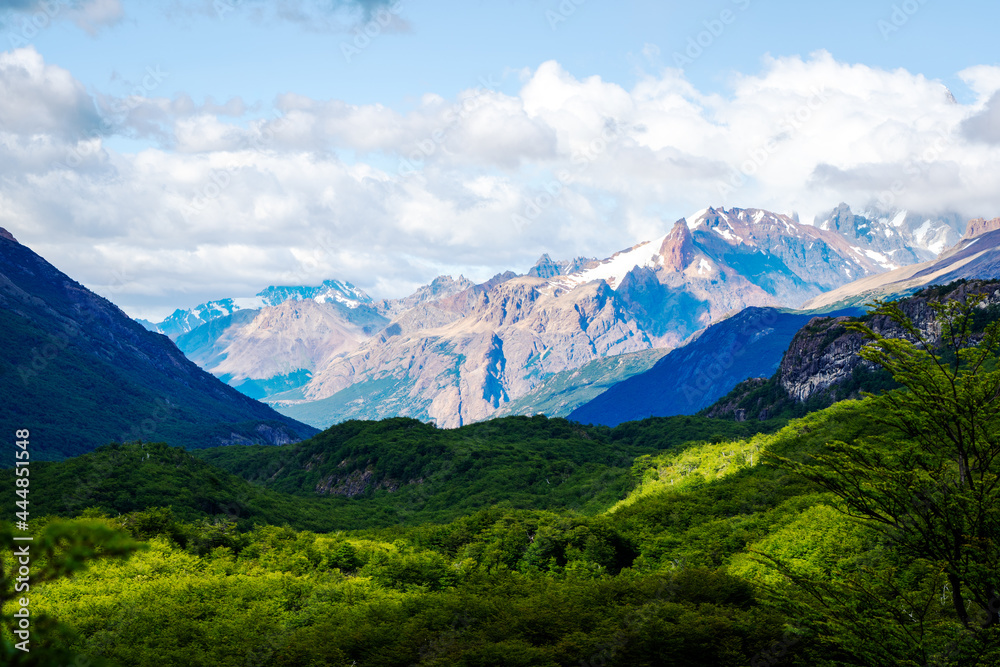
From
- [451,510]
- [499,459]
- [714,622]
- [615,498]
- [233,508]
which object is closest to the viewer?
[714,622]

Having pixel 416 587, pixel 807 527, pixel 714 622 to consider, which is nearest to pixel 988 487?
pixel 714 622

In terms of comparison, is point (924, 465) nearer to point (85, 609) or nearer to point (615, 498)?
point (85, 609)

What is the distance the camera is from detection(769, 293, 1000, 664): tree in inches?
1018

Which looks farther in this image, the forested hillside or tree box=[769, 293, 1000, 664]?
the forested hillside

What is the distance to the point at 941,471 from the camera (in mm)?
27172

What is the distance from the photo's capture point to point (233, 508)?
11238cm

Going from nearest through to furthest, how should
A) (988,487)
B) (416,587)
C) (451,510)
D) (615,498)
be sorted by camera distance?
(988,487) < (416,587) < (615,498) < (451,510)

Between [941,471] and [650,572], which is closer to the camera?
[941,471]

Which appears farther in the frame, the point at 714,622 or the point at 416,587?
the point at 416,587

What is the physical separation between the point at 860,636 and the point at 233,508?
10596 cm

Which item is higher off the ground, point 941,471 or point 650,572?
point 941,471

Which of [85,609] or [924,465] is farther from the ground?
[924,465]

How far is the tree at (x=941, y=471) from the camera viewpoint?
25.9 meters

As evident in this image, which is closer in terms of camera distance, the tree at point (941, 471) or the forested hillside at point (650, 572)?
the tree at point (941, 471)
